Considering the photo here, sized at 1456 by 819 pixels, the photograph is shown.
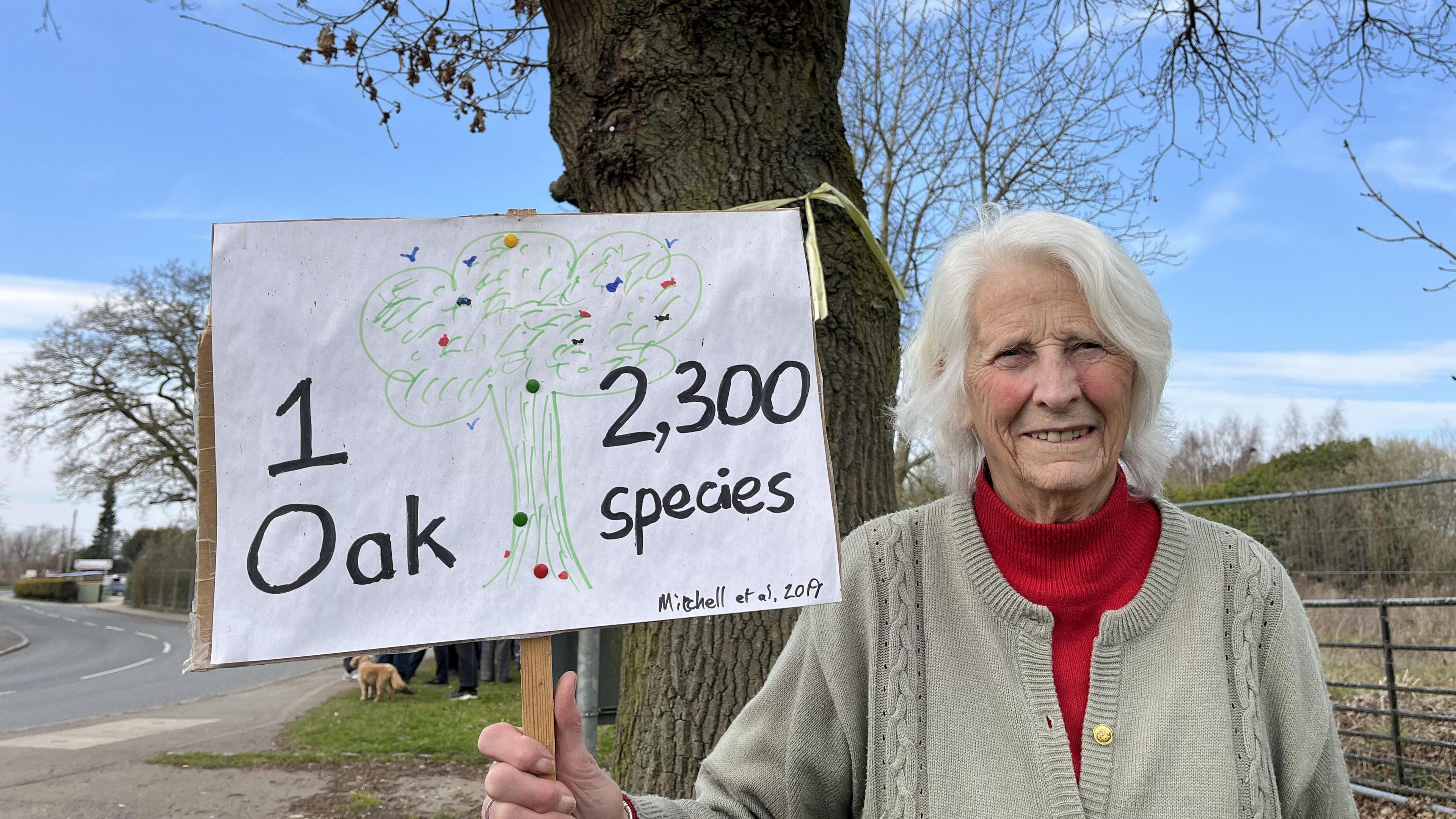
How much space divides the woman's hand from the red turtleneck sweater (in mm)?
773

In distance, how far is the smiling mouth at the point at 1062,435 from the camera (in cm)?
177

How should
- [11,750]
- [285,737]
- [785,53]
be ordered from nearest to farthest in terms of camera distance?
[785,53], [11,750], [285,737]

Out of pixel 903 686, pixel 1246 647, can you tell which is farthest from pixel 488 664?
pixel 1246 647

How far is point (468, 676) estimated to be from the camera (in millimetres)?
11703

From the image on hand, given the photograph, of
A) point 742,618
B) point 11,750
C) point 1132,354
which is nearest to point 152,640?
point 11,750

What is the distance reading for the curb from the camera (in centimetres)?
2216

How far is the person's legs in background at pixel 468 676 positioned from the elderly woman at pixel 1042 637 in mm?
10224

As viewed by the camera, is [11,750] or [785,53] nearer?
[785,53]

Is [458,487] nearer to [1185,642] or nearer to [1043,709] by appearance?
[1043,709]

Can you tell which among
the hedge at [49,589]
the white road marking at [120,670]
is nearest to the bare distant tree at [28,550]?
the hedge at [49,589]

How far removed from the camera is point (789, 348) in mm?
1676

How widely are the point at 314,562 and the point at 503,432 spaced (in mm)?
325

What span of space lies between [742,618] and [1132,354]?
1.65 m

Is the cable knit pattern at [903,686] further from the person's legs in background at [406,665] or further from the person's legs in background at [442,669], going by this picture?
the person's legs in background at [442,669]
